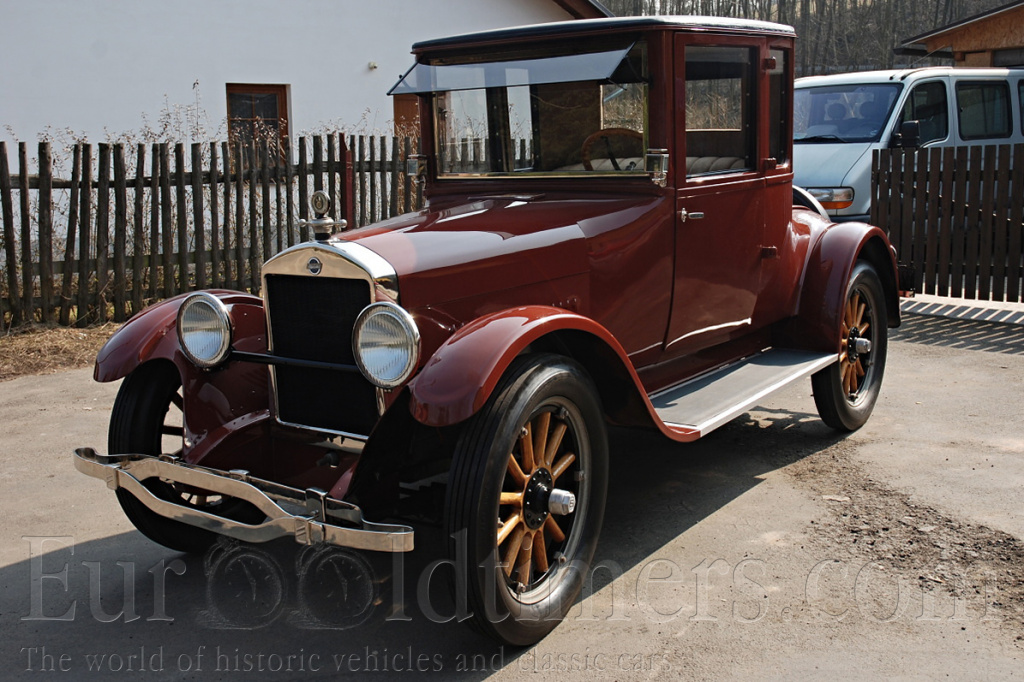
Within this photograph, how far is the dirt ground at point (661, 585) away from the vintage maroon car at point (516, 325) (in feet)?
0.80

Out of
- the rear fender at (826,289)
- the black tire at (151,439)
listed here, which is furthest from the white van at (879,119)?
the black tire at (151,439)

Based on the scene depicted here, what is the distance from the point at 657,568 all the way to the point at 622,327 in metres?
0.96

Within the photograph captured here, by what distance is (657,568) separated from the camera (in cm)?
362

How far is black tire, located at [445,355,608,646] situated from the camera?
2.80m

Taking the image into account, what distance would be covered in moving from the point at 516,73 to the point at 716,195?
1028 mm

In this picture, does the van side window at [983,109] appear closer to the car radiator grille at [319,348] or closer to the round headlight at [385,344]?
the car radiator grille at [319,348]

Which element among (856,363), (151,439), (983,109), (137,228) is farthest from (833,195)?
(151,439)

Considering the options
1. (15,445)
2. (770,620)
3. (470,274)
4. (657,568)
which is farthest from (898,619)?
(15,445)

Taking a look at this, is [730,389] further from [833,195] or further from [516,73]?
[833,195]

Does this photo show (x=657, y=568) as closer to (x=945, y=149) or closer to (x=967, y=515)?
(x=967, y=515)

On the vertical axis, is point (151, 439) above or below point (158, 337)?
below

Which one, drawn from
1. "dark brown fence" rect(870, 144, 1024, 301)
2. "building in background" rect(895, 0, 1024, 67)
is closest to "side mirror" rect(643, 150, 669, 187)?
"dark brown fence" rect(870, 144, 1024, 301)

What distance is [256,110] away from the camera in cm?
1276

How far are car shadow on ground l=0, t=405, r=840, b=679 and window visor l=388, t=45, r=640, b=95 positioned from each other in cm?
183
